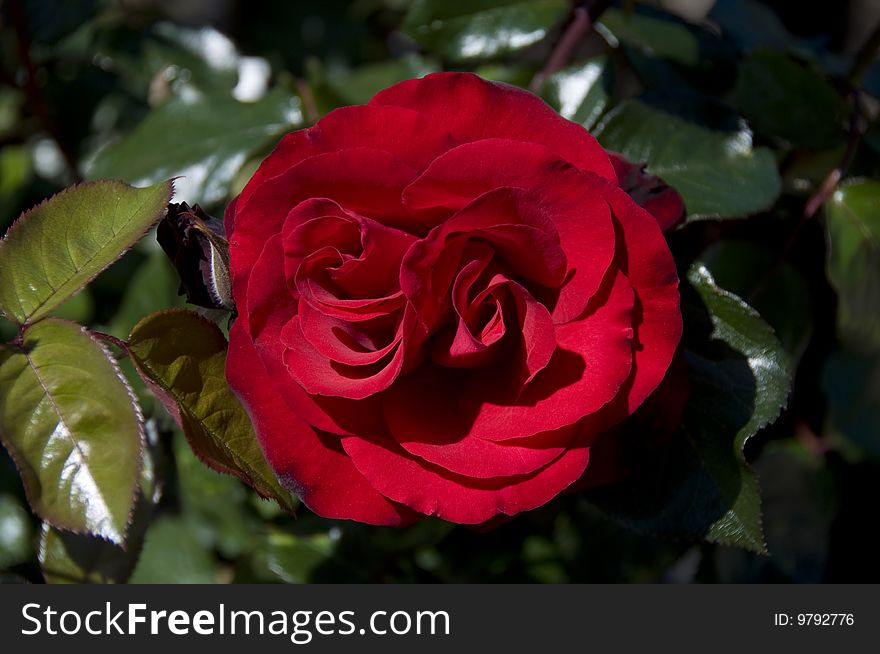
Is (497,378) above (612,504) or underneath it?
above

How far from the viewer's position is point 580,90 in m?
0.73

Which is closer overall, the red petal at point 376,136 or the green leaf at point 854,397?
the red petal at point 376,136

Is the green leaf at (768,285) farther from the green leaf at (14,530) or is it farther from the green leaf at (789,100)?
the green leaf at (14,530)

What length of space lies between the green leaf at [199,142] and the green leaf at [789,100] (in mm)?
414

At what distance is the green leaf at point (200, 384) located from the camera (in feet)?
1.58

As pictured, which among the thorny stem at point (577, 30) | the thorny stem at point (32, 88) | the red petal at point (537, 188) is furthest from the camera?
the thorny stem at point (32, 88)

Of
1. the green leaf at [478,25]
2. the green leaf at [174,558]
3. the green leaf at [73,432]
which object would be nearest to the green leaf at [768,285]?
the green leaf at [478,25]

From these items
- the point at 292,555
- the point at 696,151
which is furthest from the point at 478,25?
the point at 292,555

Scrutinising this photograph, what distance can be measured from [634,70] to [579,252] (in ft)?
1.29

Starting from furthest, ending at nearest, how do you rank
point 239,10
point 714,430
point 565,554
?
point 239,10
point 565,554
point 714,430

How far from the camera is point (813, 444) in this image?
0.98 m

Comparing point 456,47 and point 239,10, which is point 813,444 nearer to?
point 456,47

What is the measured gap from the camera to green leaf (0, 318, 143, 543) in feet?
Result: 1.49

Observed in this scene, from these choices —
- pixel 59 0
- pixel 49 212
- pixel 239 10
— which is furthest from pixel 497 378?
pixel 239 10
